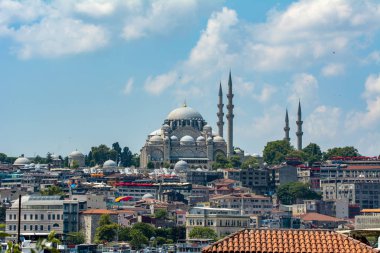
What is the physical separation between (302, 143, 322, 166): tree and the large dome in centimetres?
1342

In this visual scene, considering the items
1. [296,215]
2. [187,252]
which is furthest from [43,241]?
[296,215]

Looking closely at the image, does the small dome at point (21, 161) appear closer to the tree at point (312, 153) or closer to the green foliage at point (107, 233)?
the tree at point (312, 153)

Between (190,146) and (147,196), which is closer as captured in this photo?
(147,196)

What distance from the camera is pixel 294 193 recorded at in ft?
490

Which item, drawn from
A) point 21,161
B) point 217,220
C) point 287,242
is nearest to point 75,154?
point 21,161

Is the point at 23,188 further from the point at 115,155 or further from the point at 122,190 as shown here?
the point at 115,155

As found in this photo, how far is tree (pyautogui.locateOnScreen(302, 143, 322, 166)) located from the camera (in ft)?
568

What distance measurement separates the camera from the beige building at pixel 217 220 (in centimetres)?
11294

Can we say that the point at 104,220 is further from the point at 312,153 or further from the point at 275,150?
the point at 312,153

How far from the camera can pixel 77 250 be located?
79.0 m

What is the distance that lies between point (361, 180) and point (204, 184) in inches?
638

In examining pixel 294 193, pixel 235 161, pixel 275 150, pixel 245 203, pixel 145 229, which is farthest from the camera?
pixel 275 150

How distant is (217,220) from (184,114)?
223 feet

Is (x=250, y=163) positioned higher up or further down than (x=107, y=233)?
higher up
